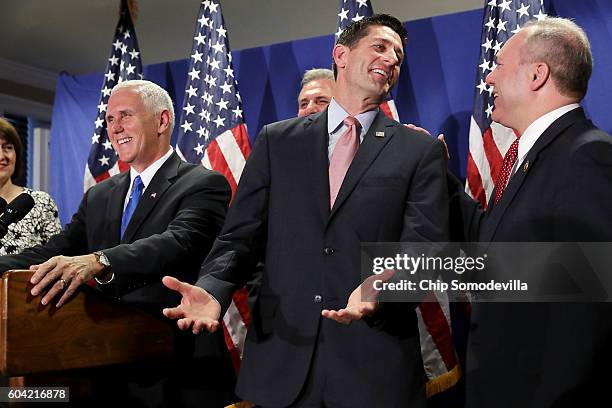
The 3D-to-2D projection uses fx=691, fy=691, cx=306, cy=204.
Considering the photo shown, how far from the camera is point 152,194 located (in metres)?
2.44

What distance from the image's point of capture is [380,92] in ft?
6.58

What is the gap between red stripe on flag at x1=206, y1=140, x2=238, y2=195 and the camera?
3.78 m

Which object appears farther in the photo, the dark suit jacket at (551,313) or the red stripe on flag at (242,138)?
the red stripe on flag at (242,138)

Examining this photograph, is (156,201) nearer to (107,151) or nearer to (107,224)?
(107,224)

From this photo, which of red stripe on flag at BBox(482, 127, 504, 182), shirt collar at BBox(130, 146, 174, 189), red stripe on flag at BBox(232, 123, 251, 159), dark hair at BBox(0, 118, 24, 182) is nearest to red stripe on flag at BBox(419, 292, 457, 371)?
red stripe on flag at BBox(482, 127, 504, 182)

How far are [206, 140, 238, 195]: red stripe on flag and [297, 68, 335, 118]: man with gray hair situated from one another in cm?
63

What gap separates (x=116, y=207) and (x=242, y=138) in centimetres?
140

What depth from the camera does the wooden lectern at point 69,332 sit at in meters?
1.65

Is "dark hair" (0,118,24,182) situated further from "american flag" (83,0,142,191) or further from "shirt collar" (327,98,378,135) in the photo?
"shirt collar" (327,98,378,135)

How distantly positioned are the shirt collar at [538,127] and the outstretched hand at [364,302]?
60cm

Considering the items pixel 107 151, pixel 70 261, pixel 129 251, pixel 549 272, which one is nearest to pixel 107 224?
pixel 129 251

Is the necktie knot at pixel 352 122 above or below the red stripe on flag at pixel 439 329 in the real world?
above

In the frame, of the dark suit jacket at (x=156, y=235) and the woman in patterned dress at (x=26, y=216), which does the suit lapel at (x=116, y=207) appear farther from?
the woman in patterned dress at (x=26, y=216)

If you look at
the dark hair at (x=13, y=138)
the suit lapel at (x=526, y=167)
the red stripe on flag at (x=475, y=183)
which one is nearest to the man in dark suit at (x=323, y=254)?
the suit lapel at (x=526, y=167)
